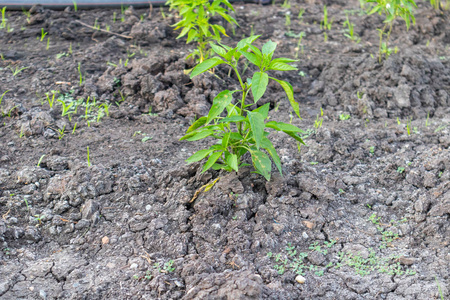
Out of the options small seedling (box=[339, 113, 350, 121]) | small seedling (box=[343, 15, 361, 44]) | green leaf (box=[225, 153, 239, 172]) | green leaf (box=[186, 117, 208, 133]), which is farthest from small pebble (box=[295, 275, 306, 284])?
small seedling (box=[343, 15, 361, 44])

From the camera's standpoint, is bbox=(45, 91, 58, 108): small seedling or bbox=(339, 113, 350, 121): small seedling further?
bbox=(339, 113, 350, 121): small seedling

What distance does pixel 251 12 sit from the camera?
533 centimetres

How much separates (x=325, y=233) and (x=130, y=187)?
126 cm

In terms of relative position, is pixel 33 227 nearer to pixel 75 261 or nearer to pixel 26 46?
pixel 75 261

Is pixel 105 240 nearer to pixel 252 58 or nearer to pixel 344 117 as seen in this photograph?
pixel 252 58

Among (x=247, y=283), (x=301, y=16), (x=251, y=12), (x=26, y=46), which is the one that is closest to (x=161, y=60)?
(x=26, y=46)

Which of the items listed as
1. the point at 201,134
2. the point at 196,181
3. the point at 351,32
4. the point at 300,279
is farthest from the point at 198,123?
the point at 351,32

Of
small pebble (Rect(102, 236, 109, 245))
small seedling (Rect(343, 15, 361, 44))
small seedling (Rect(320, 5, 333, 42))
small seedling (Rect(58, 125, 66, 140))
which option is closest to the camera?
small pebble (Rect(102, 236, 109, 245))

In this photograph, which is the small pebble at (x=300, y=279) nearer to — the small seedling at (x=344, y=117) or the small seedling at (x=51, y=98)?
the small seedling at (x=344, y=117)

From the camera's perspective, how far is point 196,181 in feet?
9.05

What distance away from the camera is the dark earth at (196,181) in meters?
2.24

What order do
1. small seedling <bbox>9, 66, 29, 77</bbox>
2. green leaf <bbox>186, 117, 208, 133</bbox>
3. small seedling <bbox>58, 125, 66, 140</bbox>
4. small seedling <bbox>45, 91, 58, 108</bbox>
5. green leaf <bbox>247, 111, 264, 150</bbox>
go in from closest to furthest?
green leaf <bbox>247, 111, 264, 150</bbox> → green leaf <bbox>186, 117, 208, 133</bbox> → small seedling <bbox>58, 125, 66, 140</bbox> → small seedling <bbox>45, 91, 58, 108</bbox> → small seedling <bbox>9, 66, 29, 77</bbox>

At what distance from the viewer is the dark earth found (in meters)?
2.24

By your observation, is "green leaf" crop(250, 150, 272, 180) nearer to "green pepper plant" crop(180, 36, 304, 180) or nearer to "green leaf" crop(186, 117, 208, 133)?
"green pepper plant" crop(180, 36, 304, 180)
